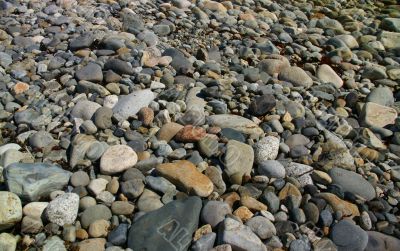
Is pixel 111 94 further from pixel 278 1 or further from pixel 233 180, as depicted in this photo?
pixel 278 1

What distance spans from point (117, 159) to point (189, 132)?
0.61 metres

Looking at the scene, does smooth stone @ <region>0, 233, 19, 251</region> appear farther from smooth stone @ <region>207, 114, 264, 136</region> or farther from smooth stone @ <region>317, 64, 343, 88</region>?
smooth stone @ <region>317, 64, 343, 88</region>

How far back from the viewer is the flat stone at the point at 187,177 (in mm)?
2946

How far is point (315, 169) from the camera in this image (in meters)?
3.30

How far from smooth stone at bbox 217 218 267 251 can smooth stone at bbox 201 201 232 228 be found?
0.26 ft

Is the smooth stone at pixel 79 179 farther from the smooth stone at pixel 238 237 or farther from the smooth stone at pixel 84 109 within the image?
the smooth stone at pixel 238 237

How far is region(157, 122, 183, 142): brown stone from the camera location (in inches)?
135

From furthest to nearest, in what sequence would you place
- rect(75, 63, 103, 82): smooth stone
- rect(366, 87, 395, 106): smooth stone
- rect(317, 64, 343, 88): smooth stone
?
rect(317, 64, 343, 88): smooth stone < rect(366, 87, 395, 106): smooth stone < rect(75, 63, 103, 82): smooth stone

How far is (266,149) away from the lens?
332cm

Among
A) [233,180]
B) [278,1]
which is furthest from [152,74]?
[278,1]

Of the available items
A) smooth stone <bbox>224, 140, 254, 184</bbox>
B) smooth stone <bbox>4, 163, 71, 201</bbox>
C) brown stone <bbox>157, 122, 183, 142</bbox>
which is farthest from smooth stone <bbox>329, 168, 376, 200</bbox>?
smooth stone <bbox>4, 163, 71, 201</bbox>

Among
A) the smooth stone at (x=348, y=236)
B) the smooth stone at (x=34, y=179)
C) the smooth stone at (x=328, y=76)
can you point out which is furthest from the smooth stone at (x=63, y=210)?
the smooth stone at (x=328, y=76)

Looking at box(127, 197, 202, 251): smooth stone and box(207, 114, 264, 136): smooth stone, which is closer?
box(127, 197, 202, 251): smooth stone

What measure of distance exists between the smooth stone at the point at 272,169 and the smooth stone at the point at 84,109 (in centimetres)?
147
